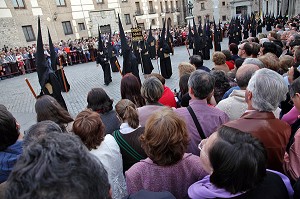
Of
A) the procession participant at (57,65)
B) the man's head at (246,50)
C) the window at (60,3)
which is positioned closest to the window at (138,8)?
the window at (60,3)

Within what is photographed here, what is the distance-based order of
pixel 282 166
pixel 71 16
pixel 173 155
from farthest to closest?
pixel 71 16, pixel 282 166, pixel 173 155

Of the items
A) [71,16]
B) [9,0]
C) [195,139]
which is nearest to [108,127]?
[195,139]

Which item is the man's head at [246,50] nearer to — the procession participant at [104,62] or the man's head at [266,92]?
the man's head at [266,92]

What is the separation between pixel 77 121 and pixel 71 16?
2894 centimetres

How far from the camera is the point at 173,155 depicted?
166 cm

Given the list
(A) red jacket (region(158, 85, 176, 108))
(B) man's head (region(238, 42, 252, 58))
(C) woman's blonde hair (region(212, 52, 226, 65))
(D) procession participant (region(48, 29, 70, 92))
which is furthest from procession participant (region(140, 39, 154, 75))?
(A) red jacket (region(158, 85, 176, 108))

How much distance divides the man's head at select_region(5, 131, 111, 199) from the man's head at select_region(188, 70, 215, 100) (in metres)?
1.77

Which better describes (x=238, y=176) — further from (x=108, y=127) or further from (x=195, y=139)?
(x=108, y=127)

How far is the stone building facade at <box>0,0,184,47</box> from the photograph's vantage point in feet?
71.8

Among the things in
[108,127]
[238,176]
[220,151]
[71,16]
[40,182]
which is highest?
[71,16]

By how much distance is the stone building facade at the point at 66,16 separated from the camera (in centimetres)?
2188

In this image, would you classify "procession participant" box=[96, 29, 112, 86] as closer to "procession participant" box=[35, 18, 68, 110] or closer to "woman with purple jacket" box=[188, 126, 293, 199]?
"procession participant" box=[35, 18, 68, 110]

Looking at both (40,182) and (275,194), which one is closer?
(40,182)

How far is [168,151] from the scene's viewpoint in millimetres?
1652
